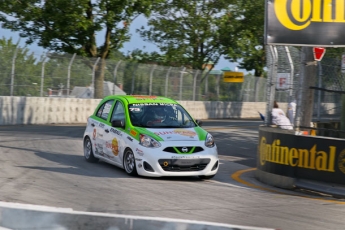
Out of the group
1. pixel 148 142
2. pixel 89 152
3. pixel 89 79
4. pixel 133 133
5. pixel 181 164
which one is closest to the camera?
pixel 181 164

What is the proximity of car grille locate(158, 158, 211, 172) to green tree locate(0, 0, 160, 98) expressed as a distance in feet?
74.3

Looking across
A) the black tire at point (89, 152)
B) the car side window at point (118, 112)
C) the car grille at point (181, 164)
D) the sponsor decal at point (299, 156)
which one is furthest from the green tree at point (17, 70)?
the sponsor decal at point (299, 156)

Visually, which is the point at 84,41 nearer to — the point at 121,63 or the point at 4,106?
the point at 121,63

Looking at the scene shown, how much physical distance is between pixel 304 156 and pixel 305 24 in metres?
2.32

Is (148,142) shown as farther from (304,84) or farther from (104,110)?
(304,84)

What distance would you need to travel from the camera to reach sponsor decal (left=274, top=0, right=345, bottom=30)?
40.9 ft

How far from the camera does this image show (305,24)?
12578 millimetres

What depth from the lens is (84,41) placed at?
3697 centimetres

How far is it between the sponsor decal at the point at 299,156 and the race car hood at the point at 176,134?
1314 mm

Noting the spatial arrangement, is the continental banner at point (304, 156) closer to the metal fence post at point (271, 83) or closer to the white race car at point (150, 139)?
the metal fence post at point (271, 83)

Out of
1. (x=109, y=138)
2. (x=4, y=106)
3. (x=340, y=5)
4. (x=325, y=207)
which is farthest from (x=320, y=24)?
(x=4, y=106)

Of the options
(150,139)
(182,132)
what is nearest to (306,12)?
(182,132)

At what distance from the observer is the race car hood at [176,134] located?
12.9 metres

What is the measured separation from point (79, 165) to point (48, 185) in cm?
305
